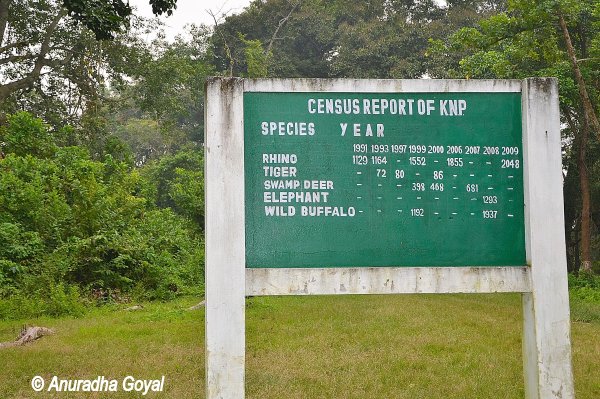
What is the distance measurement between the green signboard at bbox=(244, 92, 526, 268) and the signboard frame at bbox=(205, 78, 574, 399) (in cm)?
8

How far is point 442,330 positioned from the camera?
9.45 metres

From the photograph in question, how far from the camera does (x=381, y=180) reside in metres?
4.50

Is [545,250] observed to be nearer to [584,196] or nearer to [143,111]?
[584,196]

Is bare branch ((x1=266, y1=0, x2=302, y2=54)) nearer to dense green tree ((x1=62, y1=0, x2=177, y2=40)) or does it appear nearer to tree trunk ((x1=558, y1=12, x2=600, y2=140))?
tree trunk ((x1=558, y1=12, x2=600, y2=140))

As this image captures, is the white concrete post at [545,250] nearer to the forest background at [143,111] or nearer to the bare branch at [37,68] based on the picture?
the forest background at [143,111]

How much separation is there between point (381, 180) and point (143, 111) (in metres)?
16.6

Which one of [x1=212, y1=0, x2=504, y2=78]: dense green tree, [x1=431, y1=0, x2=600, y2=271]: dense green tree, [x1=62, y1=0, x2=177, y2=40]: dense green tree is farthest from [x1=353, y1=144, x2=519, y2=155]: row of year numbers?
[x1=212, y1=0, x2=504, y2=78]: dense green tree

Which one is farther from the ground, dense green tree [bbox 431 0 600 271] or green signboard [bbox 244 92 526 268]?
dense green tree [bbox 431 0 600 271]

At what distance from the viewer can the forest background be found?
42.6 feet

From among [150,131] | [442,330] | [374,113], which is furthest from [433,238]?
[150,131]

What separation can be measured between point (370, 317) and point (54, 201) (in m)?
7.10

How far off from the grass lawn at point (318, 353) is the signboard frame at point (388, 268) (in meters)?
1.61

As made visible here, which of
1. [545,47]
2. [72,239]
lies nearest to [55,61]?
[72,239]

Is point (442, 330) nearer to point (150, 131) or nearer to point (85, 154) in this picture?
point (85, 154)
